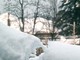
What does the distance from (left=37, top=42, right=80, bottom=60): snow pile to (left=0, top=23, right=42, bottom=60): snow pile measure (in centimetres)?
18

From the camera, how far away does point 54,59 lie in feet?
9.80

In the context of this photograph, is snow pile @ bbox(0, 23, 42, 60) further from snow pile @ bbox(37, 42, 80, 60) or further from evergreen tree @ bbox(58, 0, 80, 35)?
evergreen tree @ bbox(58, 0, 80, 35)

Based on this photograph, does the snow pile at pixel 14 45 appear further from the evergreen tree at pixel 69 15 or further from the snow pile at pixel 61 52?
the evergreen tree at pixel 69 15

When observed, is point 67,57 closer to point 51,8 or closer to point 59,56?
point 59,56

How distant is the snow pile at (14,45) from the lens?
2910 millimetres

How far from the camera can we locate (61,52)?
118 inches

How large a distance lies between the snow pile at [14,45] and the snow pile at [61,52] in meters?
0.18

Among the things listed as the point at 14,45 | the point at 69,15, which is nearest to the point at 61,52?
the point at 14,45

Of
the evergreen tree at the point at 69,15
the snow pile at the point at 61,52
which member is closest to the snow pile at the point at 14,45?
the snow pile at the point at 61,52

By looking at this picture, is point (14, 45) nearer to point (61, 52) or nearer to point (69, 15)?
point (61, 52)

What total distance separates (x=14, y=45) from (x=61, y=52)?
0.47 meters

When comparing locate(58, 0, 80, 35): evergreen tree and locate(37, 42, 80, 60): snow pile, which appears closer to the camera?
locate(37, 42, 80, 60): snow pile

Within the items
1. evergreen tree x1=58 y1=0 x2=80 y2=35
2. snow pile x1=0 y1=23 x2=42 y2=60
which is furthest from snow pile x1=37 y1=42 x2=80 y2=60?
evergreen tree x1=58 y1=0 x2=80 y2=35

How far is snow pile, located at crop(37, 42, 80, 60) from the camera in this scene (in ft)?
9.57
